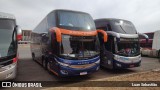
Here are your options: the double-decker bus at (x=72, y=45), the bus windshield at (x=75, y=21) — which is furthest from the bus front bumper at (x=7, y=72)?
the bus windshield at (x=75, y=21)

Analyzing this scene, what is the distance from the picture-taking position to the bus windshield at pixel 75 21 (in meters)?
10.2

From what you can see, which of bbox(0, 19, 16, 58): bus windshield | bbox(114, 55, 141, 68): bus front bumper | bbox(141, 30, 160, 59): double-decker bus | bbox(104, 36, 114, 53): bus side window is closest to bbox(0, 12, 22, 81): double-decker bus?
bbox(0, 19, 16, 58): bus windshield

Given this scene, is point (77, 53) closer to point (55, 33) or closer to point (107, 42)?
point (55, 33)

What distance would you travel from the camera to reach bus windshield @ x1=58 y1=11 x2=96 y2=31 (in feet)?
33.6

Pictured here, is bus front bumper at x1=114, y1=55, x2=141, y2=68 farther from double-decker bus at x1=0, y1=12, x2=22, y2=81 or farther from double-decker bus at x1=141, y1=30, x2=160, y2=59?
double-decker bus at x1=141, y1=30, x2=160, y2=59

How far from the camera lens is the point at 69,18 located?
10.6m

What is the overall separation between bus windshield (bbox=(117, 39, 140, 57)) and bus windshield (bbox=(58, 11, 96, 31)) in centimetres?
251

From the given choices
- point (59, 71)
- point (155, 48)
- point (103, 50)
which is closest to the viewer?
point (59, 71)

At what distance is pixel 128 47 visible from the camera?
499 inches

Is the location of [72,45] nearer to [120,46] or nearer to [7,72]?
[7,72]

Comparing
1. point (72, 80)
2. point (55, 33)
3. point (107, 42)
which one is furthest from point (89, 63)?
point (107, 42)

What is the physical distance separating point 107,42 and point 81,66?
12.3 feet

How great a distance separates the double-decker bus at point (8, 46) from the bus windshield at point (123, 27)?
6.09 m

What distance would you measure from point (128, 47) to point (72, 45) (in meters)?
4.39
